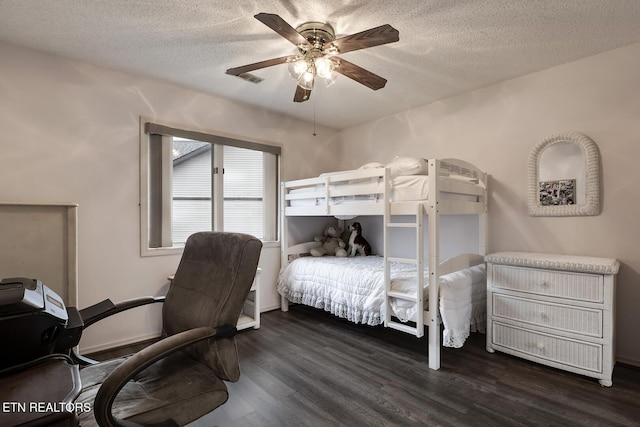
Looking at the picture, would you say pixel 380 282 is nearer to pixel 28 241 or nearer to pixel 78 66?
pixel 28 241

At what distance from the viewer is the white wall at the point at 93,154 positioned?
224cm

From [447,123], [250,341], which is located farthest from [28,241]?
[447,123]

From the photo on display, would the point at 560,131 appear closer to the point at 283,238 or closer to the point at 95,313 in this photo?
the point at 283,238

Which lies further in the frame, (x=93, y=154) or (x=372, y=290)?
(x=372, y=290)

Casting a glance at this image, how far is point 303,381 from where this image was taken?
2.10 metres

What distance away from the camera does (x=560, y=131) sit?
8.42ft

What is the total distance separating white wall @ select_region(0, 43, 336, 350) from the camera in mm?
2242

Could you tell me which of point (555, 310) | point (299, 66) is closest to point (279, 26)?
point (299, 66)

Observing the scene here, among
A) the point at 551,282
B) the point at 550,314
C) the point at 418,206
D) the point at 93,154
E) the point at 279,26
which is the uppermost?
the point at 279,26

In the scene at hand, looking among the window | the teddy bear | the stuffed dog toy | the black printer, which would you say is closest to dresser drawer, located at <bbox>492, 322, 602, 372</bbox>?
the stuffed dog toy

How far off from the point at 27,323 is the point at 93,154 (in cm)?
205

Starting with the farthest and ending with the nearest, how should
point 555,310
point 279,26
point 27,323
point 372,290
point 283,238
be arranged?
point 283,238, point 372,290, point 555,310, point 279,26, point 27,323

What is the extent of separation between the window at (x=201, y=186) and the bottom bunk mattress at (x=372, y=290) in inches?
28.4

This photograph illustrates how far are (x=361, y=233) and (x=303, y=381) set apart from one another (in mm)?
2182
